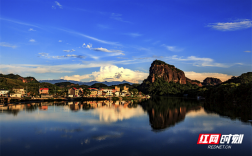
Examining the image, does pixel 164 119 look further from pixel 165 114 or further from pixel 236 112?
pixel 236 112

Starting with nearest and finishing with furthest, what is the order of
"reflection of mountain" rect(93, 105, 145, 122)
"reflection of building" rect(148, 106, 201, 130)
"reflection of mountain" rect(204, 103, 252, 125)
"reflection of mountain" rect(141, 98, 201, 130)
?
1. "reflection of building" rect(148, 106, 201, 130)
2. "reflection of mountain" rect(141, 98, 201, 130)
3. "reflection of mountain" rect(93, 105, 145, 122)
4. "reflection of mountain" rect(204, 103, 252, 125)

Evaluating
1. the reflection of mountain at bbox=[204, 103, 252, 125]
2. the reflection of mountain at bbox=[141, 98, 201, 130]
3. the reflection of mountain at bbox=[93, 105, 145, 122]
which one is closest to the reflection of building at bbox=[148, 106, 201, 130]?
the reflection of mountain at bbox=[141, 98, 201, 130]

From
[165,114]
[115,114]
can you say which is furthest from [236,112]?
[115,114]

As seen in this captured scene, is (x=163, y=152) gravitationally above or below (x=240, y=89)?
below

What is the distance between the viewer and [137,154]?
710 inches

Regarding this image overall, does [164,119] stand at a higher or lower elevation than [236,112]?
higher

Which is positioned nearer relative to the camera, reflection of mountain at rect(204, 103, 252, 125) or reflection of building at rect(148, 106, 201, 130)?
reflection of building at rect(148, 106, 201, 130)

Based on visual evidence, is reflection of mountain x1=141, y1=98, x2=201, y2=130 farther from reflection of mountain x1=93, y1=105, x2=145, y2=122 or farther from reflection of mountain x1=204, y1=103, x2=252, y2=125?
reflection of mountain x1=204, y1=103, x2=252, y2=125

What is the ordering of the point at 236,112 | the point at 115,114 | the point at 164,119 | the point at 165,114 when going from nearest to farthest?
the point at 164,119 → the point at 115,114 → the point at 165,114 → the point at 236,112

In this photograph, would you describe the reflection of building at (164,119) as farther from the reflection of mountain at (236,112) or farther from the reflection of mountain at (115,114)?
the reflection of mountain at (236,112)

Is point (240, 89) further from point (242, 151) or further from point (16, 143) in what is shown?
point (16, 143)

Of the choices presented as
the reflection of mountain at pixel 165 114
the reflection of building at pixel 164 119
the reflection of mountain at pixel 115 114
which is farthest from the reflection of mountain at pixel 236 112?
the reflection of mountain at pixel 115 114

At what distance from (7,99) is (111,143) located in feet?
Answer: 263

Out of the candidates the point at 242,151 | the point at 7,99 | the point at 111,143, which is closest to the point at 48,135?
the point at 111,143
